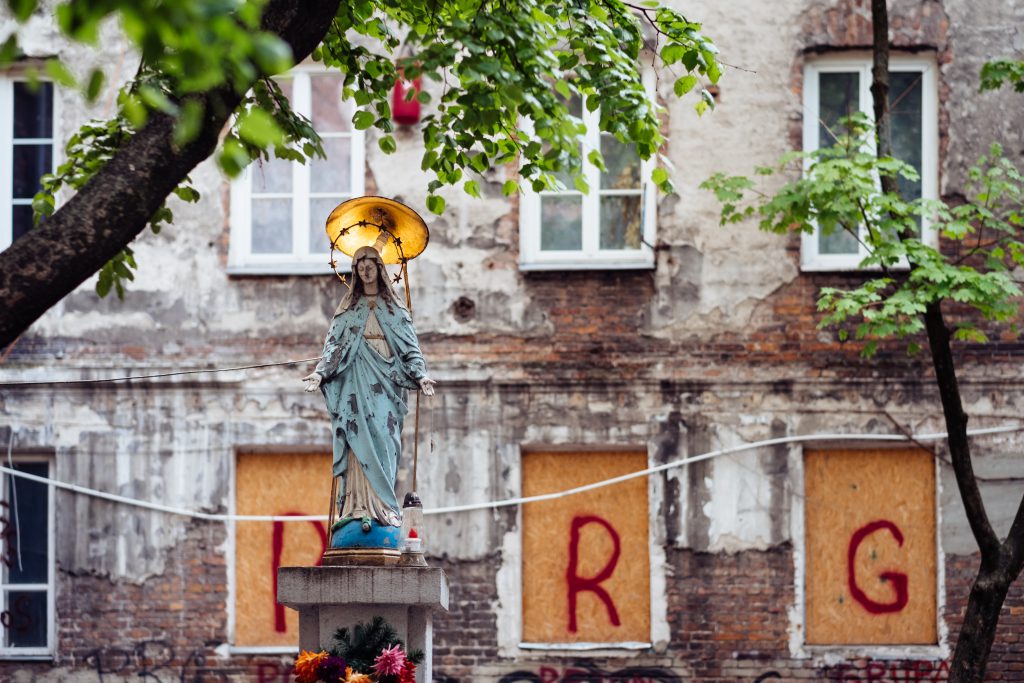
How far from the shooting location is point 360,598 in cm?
964

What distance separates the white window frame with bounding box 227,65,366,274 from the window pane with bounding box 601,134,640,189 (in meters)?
2.16

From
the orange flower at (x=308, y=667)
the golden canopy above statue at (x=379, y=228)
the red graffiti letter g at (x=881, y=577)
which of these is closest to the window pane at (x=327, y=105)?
the golden canopy above statue at (x=379, y=228)

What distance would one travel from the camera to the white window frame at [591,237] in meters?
14.5

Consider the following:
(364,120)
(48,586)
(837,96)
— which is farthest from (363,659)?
(837,96)

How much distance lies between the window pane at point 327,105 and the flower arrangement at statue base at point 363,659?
629 centimetres

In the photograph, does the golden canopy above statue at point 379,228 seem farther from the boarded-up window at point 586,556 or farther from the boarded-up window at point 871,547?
the boarded-up window at point 871,547

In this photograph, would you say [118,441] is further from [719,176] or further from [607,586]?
[719,176]

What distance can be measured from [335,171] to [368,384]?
5240 mm

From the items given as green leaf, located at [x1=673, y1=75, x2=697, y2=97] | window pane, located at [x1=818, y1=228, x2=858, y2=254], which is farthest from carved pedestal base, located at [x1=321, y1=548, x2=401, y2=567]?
window pane, located at [x1=818, y1=228, x2=858, y2=254]

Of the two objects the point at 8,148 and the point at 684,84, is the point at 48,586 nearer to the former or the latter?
the point at 8,148

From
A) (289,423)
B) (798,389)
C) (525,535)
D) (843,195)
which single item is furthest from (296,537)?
(843,195)

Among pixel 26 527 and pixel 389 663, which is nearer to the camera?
pixel 389 663

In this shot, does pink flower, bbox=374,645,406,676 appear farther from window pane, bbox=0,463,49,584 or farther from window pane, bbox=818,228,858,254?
window pane, bbox=818,228,858,254

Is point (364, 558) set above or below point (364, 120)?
below
